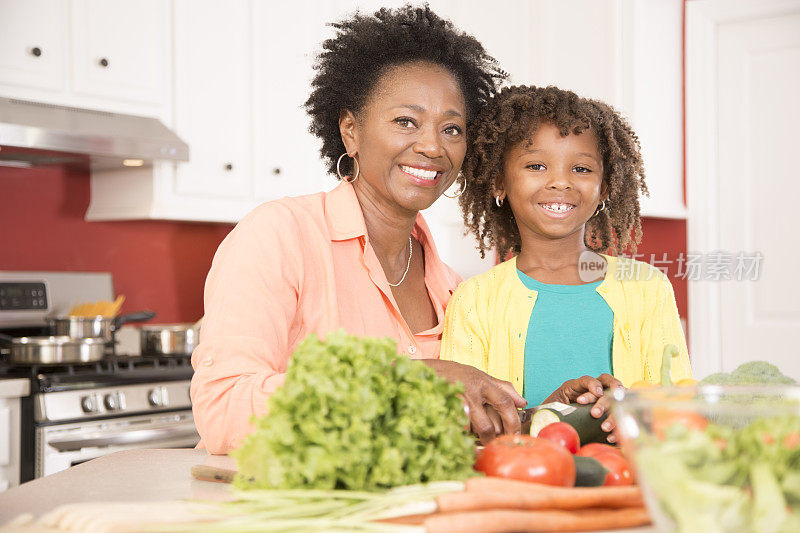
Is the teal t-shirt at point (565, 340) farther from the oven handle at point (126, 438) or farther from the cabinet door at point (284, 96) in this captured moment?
the cabinet door at point (284, 96)

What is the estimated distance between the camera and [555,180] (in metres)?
1.89

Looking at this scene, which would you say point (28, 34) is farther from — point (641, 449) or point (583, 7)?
point (641, 449)

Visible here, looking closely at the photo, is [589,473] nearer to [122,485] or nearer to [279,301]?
[122,485]

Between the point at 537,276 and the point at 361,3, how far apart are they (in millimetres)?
2552

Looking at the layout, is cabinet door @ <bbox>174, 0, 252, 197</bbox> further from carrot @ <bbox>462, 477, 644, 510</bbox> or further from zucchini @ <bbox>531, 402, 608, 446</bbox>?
carrot @ <bbox>462, 477, 644, 510</bbox>

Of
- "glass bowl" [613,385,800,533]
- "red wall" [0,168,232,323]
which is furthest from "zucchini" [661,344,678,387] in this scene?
"red wall" [0,168,232,323]

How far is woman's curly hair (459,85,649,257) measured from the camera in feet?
6.42

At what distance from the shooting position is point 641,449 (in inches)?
30.9

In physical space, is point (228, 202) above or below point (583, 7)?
below

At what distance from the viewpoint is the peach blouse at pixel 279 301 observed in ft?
4.65

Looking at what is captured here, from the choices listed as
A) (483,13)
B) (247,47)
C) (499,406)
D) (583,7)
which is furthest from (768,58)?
(499,406)

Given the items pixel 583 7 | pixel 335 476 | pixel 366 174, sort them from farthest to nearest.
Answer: pixel 583 7 < pixel 366 174 < pixel 335 476

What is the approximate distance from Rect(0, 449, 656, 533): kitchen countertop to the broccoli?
43cm

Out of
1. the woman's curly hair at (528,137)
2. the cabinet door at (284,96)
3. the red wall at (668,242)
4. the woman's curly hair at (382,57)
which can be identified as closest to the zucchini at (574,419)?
the woman's curly hair at (528,137)
